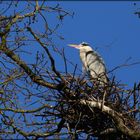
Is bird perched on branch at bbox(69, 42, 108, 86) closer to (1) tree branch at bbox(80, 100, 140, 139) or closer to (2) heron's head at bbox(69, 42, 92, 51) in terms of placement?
(2) heron's head at bbox(69, 42, 92, 51)

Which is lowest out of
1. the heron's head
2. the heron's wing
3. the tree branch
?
the tree branch

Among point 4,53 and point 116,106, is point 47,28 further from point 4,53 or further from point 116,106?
point 116,106

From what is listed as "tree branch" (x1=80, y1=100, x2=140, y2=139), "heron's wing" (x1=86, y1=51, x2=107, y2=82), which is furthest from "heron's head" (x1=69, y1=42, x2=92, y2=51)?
"tree branch" (x1=80, y1=100, x2=140, y2=139)

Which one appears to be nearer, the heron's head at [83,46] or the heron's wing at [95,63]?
the heron's wing at [95,63]

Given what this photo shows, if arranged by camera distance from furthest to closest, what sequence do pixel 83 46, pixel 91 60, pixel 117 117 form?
pixel 83 46, pixel 91 60, pixel 117 117

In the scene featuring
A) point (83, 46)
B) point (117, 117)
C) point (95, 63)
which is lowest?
point (117, 117)

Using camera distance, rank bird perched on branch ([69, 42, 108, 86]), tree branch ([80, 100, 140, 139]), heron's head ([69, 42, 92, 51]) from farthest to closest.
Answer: heron's head ([69, 42, 92, 51]), bird perched on branch ([69, 42, 108, 86]), tree branch ([80, 100, 140, 139])

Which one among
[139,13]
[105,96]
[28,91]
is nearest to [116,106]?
[105,96]

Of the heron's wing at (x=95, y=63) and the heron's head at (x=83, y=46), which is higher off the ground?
the heron's head at (x=83, y=46)

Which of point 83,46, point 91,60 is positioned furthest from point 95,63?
point 83,46

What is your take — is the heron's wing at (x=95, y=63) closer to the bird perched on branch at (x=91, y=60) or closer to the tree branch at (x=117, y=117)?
the bird perched on branch at (x=91, y=60)

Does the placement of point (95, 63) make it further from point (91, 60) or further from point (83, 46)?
point (83, 46)

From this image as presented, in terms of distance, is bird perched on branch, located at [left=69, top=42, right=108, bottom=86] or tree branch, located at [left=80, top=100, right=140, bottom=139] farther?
bird perched on branch, located at [left=69, top=42, right=108, bottom=86]

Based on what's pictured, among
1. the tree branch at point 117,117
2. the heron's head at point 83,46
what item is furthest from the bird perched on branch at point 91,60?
the tree branch at point 117,117
